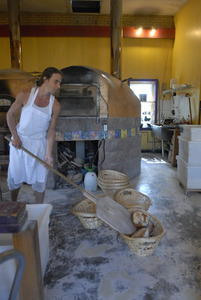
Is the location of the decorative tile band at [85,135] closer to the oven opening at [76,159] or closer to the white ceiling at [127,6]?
the oven opening at [76,159]

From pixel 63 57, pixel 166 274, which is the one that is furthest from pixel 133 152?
pixel 63 57

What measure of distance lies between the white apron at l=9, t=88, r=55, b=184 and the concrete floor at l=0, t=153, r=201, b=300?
0.65 metres

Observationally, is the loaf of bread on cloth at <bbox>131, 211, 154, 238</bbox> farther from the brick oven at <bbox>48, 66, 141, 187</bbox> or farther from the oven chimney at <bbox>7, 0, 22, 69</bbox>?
the oven chimney at <bbox>7, 0, 22, 69</bbox>

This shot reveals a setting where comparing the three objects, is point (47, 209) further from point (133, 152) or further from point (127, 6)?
point (127, 6)

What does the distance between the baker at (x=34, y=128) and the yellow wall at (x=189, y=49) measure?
12.6 feet

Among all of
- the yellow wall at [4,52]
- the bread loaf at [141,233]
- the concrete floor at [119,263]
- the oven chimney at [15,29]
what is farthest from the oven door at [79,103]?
the yellow wall at [4,52]

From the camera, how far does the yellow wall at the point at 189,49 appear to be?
194 inches

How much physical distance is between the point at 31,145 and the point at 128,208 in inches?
45.1

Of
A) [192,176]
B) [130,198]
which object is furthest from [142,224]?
[192,176]

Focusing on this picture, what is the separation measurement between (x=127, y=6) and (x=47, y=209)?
20.5ft

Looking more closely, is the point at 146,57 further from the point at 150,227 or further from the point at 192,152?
the point at 150,227

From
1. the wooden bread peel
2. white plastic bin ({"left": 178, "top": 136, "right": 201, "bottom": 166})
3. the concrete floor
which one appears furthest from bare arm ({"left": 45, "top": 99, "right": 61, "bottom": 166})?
white plastic bin ({"left": 178, "top": 136, "right": 201, "bottom": 166})

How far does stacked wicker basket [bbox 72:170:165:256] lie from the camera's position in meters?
1.81

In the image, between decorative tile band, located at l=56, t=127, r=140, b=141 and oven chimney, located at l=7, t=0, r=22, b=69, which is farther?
oven chimney, located at l=7, t=0, r=22, b=69
